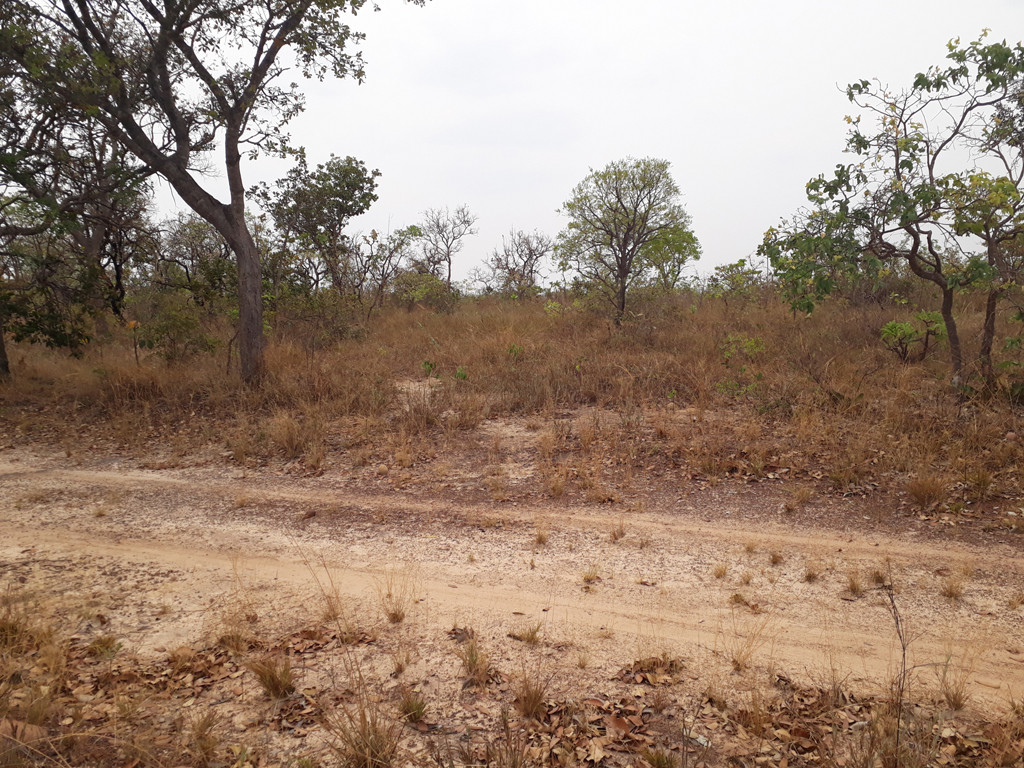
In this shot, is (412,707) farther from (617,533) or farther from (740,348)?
(740,348)

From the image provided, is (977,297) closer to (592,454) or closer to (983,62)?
(983,62)

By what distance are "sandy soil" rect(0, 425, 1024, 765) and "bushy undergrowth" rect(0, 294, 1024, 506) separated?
0.91 meters

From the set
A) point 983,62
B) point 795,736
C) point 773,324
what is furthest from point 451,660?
point 773,324

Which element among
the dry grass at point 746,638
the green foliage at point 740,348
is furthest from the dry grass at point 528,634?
the green foliage at point 740,348

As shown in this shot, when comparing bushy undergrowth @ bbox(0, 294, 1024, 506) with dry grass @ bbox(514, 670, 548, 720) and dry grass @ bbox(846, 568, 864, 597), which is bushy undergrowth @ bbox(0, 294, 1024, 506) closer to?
dry grass @ bbox(846, 568, 864, 597)

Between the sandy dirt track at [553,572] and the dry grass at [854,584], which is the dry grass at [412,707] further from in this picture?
the dry grass at [854,584]

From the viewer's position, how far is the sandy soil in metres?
3.19

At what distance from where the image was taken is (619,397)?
8.12 meters

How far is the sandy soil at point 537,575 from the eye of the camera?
3.19 meters

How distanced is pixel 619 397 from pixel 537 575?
4.39 meters

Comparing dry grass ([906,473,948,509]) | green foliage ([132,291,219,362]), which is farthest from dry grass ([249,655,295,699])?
green foliage ([132,291,219,362])

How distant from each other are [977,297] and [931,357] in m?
4.62

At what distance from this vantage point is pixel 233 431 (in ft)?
25.2

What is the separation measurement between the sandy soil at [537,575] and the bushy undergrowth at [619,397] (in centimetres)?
91
